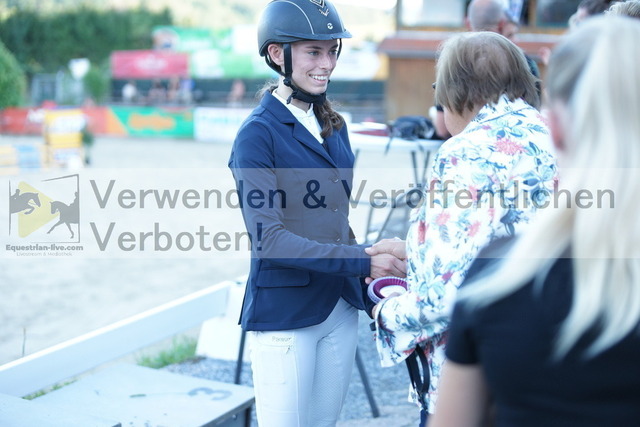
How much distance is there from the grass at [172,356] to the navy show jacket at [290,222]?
2.68 m

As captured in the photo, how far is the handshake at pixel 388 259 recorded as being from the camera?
209 centimetres

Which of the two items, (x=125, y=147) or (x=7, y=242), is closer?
(x=7, y=242)

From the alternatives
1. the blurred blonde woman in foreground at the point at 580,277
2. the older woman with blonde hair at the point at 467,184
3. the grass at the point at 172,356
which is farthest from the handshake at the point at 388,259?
the grass at the point at 172,356

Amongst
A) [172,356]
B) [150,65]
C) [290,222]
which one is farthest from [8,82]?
[290,222]

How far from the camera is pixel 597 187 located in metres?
0.94

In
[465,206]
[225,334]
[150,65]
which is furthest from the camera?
[150,65]

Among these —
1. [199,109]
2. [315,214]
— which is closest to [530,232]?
[315,214]

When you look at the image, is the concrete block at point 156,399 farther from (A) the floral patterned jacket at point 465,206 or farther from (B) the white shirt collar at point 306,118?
(A) the floral patterned jacket at point 465,206

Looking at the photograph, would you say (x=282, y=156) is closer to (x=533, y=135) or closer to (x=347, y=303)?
(x=347, y=303)

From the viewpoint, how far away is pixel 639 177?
0.93 metres

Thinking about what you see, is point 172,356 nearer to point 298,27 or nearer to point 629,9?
point 298,27

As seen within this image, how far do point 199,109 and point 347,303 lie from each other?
2154cm

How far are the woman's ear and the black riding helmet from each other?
0.07 ft

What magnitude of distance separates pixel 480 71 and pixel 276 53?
0.90 m
